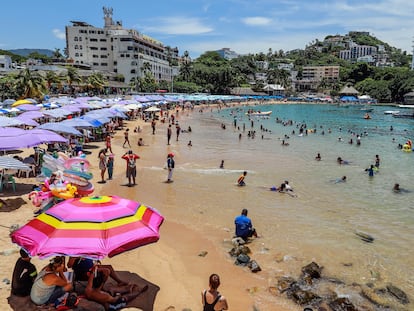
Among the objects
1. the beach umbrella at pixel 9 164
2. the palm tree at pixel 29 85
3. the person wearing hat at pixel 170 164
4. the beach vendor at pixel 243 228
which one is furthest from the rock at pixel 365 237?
the palm tree at pixel 29 85

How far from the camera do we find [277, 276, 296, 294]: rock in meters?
7.49

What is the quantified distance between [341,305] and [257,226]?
164 inches

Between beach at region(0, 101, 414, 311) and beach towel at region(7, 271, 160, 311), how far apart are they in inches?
7.1

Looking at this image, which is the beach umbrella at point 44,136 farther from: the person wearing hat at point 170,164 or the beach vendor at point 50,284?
the beach vendor at point 50,284

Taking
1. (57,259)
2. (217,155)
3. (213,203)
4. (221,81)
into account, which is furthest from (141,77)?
(57,259)

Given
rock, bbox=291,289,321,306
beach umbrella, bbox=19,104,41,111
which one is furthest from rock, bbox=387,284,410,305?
beach umbrella, bbox=19,104,41,111

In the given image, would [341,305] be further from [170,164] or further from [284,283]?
[170,164]

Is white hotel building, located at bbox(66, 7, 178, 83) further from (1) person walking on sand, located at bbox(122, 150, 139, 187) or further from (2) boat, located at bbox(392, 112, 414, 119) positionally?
(1) person walking on sand, located at bbox(122, 150, 139, 187)

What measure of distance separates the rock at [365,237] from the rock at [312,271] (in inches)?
112

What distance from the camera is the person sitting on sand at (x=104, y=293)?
19.4ft

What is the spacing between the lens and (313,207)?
13.2 meters

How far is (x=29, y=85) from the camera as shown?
120ft

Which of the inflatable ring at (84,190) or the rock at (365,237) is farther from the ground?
the inflatable ring at (84,190)

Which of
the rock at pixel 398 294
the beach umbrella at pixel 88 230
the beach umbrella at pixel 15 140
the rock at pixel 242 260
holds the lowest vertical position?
the rock at pixel 398 294
